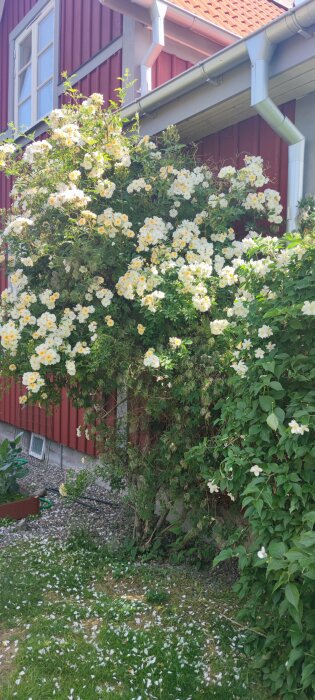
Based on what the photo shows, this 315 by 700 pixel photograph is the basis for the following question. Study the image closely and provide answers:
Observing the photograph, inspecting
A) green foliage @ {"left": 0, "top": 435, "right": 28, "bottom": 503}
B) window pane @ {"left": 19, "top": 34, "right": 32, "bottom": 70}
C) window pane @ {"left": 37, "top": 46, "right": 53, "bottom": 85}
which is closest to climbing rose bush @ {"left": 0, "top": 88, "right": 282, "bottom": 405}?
green foliage @ {"left": 0, "top": 435, "right": 28, "bottom": 503}

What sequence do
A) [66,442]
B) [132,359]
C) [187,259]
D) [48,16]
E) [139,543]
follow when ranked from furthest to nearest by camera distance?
1. [48,16]
2. [66,442]
3. [139,543]
4. [187,259]
5. [132,359]

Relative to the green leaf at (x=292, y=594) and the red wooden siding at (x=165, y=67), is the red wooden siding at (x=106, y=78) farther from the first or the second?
the green leaf at (x=292, y=594)

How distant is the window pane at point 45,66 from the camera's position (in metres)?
7.73

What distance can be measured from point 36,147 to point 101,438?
2023 mm

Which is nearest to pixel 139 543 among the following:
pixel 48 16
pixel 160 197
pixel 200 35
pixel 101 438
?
pixel 101 438

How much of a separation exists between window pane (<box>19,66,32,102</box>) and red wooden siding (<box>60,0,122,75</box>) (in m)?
1.26

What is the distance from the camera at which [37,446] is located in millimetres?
7668

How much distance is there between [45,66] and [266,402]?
23.0 feet

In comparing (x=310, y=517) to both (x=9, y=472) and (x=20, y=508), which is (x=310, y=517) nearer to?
(x=20, y=508)

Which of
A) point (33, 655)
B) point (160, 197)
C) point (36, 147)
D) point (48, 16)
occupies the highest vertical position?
point (48, 16)

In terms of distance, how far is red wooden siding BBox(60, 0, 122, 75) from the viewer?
20.7ft

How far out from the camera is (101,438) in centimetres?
399

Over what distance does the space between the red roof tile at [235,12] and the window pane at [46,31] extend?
7.04ft

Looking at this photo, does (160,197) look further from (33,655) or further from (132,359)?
(33,655)
